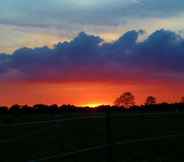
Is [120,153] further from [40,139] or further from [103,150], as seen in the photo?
[40,139]

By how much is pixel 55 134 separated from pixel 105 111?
11.9 metres

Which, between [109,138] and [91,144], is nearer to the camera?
[109,138]

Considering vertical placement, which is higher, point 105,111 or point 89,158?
point 105,111

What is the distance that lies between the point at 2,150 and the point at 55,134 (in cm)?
599

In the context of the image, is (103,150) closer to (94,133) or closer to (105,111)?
(105,111)

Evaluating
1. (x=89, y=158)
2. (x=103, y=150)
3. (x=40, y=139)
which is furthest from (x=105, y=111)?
(x=40, y=139)

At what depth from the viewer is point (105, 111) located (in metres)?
15.8

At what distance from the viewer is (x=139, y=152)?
66.3 ft

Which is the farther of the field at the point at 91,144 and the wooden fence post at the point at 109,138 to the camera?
the field at the point at 91,144

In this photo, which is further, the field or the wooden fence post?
the field

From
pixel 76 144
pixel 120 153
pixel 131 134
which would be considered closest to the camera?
pixel 120 153

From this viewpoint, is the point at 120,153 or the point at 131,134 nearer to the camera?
the point at 120,153

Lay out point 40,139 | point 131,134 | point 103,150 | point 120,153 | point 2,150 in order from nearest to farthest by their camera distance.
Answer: point 103,150
point 120,153
point 2,150
point 40,139
point 131,134

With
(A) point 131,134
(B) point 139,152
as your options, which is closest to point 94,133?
(A) point 131,134
